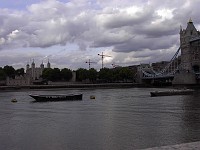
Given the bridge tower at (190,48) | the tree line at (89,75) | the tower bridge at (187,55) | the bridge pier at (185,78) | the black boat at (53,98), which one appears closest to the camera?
the black boat at (53,98)

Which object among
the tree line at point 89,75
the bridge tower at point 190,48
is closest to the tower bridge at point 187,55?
the bridge tower at point 190,48

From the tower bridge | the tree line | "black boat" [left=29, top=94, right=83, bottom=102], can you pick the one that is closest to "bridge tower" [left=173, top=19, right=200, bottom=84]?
the tower bridge

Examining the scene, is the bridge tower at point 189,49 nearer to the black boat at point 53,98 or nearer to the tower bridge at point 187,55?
the tower bridge at point 187,55

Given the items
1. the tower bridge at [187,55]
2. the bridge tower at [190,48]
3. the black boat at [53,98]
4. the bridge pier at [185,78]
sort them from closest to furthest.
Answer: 1. the black boat at [53,98]
2. the bridge pier at [185,78]
3. the tower bridge at [187,55]
4. the bridge tower at [190,48]

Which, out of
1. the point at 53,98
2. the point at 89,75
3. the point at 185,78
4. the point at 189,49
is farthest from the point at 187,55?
the point at 53,98

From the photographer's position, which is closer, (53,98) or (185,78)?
(53,98)

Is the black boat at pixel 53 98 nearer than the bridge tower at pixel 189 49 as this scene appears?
Yes

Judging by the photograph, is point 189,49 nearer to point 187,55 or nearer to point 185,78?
point 187,55

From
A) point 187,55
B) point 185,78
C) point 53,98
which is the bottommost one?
point 53,98

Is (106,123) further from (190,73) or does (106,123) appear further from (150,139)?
(190,73)

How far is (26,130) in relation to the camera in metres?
23.8

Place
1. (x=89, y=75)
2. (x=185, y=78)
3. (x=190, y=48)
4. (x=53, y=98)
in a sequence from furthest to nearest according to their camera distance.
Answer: (x=89, y=75) → (x=190, y=48) → (x=185, y=78) → (x=53, y=98)

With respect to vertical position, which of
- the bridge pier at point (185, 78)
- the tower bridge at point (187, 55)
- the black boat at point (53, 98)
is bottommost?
the black boat at point (53, 98)

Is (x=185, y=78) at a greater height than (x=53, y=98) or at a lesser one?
greater
